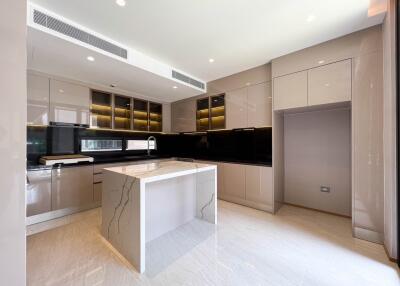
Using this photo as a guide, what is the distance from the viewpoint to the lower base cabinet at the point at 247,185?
2.76 metres

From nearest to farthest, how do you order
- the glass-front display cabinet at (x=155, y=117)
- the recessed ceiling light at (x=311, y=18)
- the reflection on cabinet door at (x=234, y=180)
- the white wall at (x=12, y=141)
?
the white wall at (x=12, y=141) < the recessed ceiling light at (x=311, y=18) < the reflection on cabinet door at (x=234, y=180) < the glass-front display cabinet at (x=155, y=117)

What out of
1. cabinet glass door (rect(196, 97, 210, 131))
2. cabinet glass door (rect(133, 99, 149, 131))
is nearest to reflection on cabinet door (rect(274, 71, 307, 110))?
cabinet glass door (rect(196, 97, 210, 131))

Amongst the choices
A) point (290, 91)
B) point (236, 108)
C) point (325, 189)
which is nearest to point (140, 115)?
point (236, 108)

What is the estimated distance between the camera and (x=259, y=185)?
284 cm

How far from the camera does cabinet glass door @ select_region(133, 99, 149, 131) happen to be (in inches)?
151

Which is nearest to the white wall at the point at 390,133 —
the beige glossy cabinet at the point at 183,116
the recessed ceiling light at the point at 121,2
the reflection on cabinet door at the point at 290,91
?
the reflection on cabinet door at the point at 290,91

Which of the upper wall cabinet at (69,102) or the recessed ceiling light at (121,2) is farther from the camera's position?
the upper wall cabinet at (69,102)

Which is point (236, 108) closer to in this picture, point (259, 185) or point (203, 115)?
point (203, 115)

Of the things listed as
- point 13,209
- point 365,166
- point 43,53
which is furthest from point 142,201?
point 365,166

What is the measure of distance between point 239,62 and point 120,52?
70.2 inches

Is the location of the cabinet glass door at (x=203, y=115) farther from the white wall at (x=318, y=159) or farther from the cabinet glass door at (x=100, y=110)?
the cabinet glass door at (x=100, y=110)

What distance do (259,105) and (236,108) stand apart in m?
0.46

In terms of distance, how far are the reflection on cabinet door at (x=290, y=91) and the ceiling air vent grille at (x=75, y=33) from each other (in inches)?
88.2

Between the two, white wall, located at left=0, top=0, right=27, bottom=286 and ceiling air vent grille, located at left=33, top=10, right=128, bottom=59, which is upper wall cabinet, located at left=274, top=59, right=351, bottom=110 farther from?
white wall, located at left=0, top=0, right=27, bottom=286
